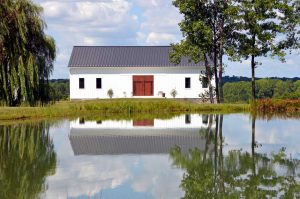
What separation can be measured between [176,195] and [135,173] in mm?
2230

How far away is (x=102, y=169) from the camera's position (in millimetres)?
12180

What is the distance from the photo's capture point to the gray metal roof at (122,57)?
48781 millimetres

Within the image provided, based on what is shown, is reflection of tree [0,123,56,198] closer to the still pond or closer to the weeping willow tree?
the still pond

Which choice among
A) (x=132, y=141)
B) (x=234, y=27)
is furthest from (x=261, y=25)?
(x=132, y=141)

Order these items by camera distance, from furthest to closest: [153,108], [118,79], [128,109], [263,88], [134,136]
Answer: [263,88], [118,79], [153,108], [128,109], [134,136]

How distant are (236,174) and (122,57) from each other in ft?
129

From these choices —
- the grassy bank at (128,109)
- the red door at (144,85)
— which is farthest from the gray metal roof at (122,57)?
the grassy bank at (128,109)

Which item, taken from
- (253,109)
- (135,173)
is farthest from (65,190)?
(253,109)

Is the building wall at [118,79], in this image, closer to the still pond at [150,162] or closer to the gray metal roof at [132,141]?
the still pond at [150,162]

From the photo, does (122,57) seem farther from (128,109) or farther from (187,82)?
(128,109)

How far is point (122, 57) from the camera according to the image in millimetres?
49906

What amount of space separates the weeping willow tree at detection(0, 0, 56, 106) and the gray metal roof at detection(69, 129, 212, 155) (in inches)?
388

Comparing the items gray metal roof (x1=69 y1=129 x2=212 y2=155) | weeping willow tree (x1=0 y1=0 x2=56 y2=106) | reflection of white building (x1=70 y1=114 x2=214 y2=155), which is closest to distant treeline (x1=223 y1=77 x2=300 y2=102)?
weeping willow tree (x1=0 y1=0 x2=56 y2=106)

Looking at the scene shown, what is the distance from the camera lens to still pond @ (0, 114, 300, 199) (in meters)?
9.85
